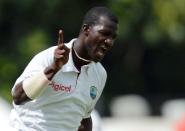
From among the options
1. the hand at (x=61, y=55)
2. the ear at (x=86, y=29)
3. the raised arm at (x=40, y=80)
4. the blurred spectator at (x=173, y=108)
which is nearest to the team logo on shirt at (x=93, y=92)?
the ear at (x=86, y=29)

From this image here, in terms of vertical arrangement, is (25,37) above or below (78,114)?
below

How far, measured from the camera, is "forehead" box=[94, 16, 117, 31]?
29.8 feet

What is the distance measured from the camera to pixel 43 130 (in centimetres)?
922

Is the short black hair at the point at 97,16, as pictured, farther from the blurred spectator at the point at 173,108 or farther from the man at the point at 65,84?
the blurred spectator at the point at 173,108

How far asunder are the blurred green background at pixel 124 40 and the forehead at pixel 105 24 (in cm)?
1414

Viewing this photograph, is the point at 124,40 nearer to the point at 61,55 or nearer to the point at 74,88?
the point at 74,88

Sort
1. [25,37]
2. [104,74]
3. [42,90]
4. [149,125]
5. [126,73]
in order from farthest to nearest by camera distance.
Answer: [126,73], [25,37], [149,125], [104,74], [42,90]

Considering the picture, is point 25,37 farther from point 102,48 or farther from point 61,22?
point 102,48

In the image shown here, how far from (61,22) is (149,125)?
7573mm

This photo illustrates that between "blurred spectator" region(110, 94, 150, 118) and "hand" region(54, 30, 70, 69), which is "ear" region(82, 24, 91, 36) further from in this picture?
"blurred spectator" region(110, 94, 150, 118)

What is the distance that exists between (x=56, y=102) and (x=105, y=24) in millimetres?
737

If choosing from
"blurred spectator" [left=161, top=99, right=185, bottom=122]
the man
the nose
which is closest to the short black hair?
the man

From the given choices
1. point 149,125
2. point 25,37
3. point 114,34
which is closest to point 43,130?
point 114,34

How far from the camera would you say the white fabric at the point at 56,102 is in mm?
9070
